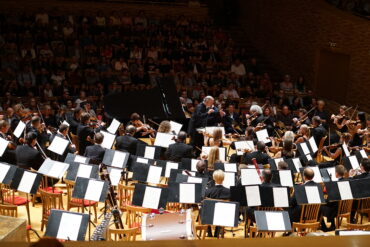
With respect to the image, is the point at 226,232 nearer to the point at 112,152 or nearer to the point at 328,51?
the point at 112,152

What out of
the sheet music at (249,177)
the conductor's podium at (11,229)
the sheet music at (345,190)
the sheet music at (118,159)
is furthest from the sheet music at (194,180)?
the conductor's podium at (11,229)

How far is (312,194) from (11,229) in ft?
13.6

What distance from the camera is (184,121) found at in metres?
13.0

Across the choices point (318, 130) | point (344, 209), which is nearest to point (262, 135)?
point (318, 130)

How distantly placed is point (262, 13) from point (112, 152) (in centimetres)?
1388

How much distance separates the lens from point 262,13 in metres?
20.8

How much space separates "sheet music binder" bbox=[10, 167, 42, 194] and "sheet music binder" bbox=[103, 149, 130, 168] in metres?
1.67

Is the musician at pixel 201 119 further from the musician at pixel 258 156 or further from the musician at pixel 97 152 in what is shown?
the musician at pixel 97 152

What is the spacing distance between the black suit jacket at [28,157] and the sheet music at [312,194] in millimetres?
4493

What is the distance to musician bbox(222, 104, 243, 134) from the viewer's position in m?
12.2

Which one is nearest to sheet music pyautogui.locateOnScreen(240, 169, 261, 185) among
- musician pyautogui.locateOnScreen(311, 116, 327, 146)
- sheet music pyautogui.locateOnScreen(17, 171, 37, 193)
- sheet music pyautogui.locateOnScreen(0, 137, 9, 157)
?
sheet music pyautogui.locateOnScreen(17, 171, 37, 193)

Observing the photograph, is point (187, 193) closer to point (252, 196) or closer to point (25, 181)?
point (252, 196)

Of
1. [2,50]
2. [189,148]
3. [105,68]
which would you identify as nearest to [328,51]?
[105,68]

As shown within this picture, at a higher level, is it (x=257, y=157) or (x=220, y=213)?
(x=220, y=213)
